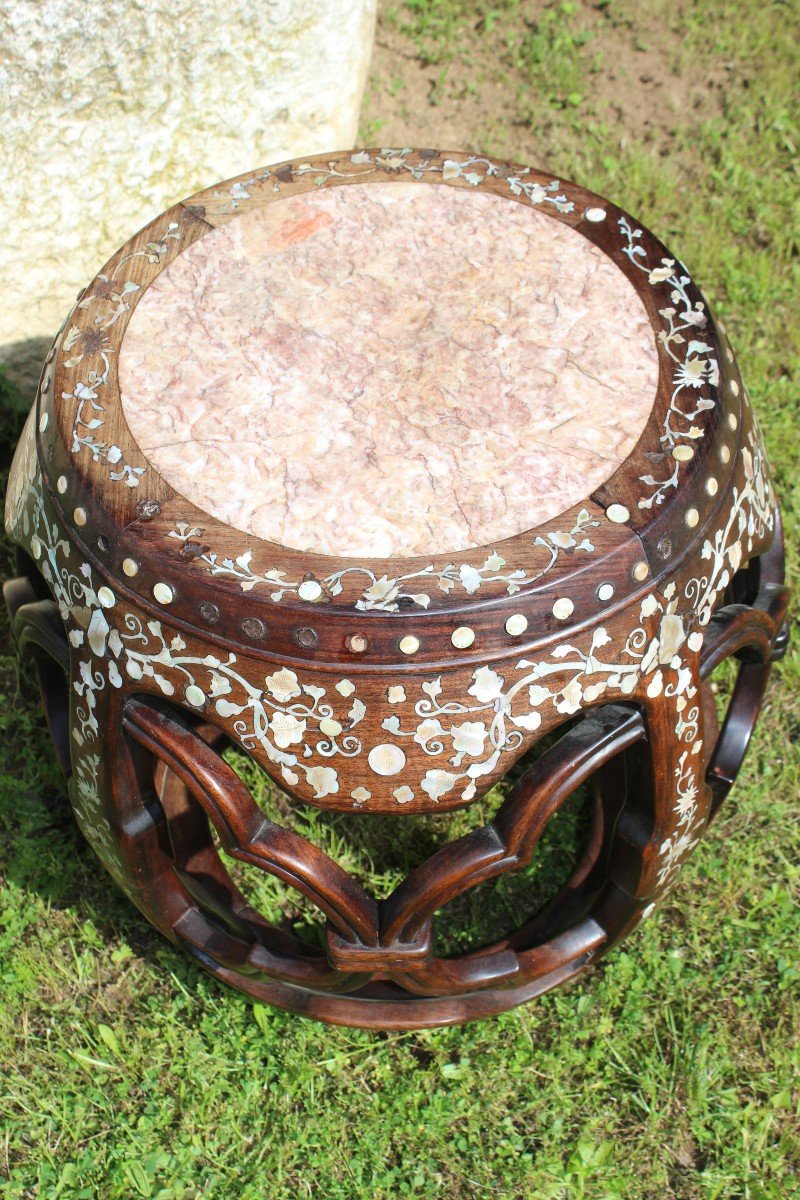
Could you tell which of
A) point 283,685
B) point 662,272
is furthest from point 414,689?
point 662,272

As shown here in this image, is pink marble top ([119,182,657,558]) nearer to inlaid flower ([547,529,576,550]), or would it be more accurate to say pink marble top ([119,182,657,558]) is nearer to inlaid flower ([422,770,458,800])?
inlaid flower ([547,529,576,550])

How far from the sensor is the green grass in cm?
233

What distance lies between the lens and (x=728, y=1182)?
90.8 inches

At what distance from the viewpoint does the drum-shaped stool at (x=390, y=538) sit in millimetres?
1732

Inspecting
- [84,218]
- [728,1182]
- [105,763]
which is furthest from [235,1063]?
[84,218]

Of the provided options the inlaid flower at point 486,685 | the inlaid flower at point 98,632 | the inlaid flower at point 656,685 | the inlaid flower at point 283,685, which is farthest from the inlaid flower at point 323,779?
the inlaid flower at point 656,685

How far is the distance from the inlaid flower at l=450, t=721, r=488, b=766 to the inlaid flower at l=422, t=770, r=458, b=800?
0.08 ft

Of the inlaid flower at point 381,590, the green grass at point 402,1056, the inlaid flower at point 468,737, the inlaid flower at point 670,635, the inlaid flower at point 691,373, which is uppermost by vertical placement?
the inlaid flower at point 691,373

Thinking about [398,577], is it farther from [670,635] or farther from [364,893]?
[364,893]

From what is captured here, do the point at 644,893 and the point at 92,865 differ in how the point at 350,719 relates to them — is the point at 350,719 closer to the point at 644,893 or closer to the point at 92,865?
the point at 644,893

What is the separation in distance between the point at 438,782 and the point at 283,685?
26 centimetres

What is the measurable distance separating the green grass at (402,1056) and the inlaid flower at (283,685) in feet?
3.37

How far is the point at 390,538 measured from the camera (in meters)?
1.77

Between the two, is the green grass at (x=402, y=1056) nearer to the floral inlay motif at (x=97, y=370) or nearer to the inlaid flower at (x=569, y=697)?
the inlaid flower at (x=569, y=697)
